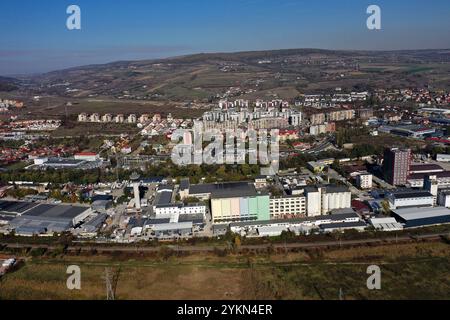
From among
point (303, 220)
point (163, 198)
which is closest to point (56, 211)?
point (163, 198)

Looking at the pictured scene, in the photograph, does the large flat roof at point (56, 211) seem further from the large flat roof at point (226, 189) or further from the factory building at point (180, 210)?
the large flat roof at point (226, 189)

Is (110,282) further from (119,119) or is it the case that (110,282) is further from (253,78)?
(253,78)

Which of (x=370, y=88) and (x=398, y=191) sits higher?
(x=370, y=88)

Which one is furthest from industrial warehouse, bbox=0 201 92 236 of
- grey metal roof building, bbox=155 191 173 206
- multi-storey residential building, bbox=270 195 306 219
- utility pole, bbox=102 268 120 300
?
multi-storey residential building, bbox=270 195 306 219

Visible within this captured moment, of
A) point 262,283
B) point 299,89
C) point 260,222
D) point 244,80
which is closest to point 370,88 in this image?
point 299,89

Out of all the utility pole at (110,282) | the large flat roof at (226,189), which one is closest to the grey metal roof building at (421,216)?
the large flat roof at (226,189)
